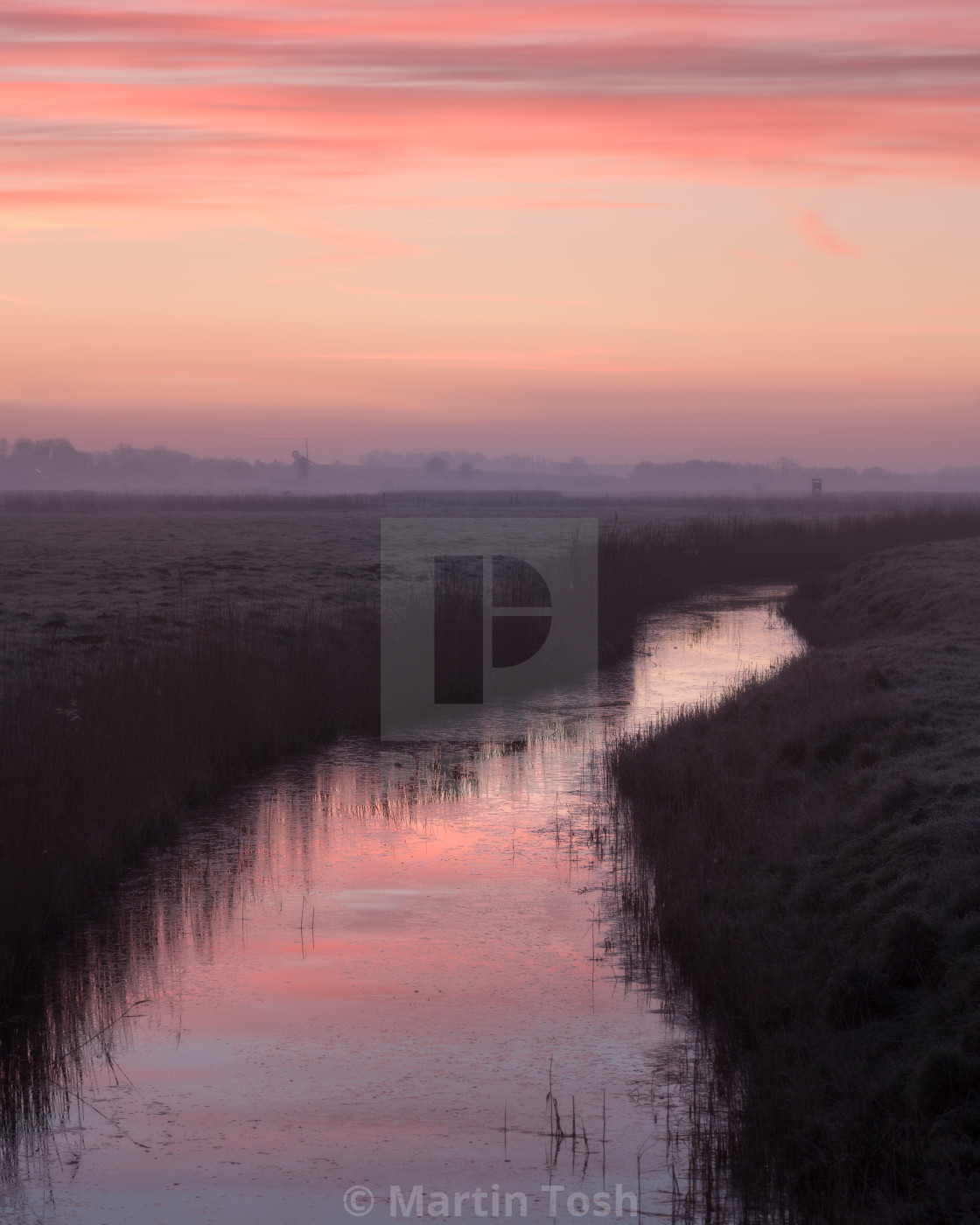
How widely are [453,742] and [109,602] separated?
10047 mm

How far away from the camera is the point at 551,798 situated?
40.3 feet

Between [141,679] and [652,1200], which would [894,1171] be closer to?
[652,1200]

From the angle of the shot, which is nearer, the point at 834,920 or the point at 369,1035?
the point at 369,1035

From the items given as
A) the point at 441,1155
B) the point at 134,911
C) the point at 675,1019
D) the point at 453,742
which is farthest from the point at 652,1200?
the point at 453,742

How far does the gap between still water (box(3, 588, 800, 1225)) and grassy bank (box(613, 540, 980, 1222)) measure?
0.45 meters

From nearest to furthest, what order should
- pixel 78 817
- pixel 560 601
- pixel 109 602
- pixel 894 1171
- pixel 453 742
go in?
pixel 894 1171
pixel 78 817
pixel 453 742
pixel 109 602
pixel 560 601

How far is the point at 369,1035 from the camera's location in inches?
263
